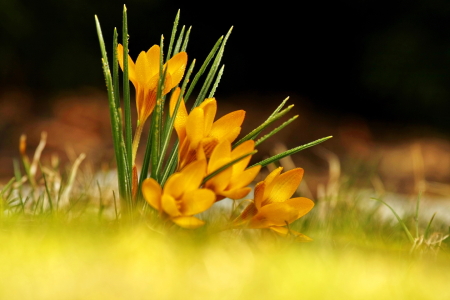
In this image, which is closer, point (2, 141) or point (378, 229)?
point (378, 229)

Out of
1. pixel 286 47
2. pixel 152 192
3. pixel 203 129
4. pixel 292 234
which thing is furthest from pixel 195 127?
pixel 286 47

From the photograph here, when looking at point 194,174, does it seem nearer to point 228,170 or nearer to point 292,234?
point 228,170

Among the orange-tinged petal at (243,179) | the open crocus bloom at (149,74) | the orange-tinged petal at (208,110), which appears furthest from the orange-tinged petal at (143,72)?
the orange-tinged petal at (243,179)

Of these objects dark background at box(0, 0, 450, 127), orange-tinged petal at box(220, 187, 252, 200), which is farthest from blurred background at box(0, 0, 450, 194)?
orange-tinged petal at box(220, 187, 252, 200)

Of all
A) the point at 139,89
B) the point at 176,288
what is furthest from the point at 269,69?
the point at 176,288

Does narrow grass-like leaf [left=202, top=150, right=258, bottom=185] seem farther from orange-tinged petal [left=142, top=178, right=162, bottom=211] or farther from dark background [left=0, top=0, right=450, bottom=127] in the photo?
dark background [left=0, top=0, right=450, bottom=127]

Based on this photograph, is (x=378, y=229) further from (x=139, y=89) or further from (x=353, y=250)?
(x=139, y=89)

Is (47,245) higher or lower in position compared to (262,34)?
lower

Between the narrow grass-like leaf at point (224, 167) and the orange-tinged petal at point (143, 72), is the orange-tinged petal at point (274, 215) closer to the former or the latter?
the narrow grass-like leaf at point (224, 167)
